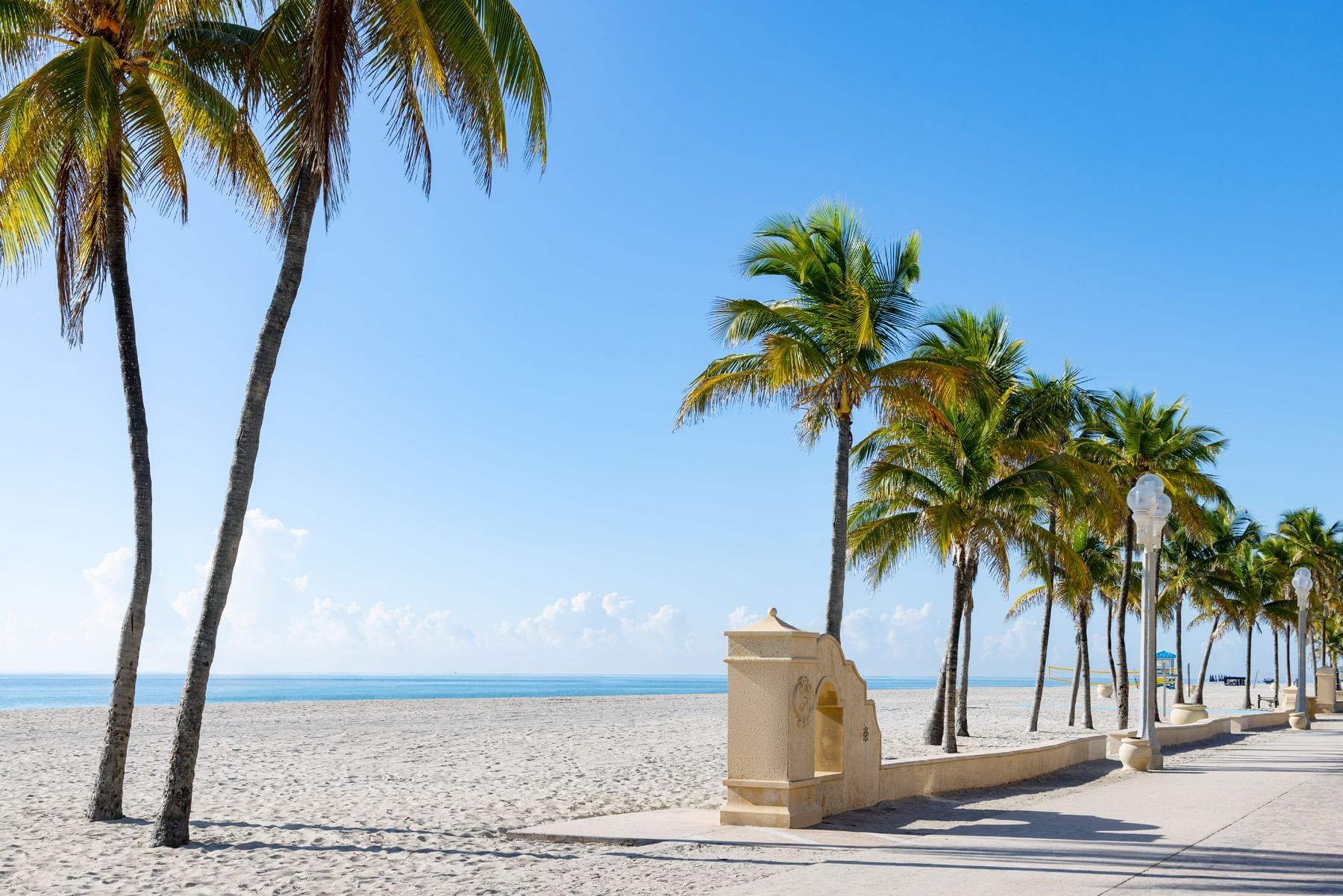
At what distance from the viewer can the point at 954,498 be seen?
2092 centimetres

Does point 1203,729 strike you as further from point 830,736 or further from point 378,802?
point 378,802

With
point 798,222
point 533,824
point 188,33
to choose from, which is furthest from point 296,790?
point 798,222

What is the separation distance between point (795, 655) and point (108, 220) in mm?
8541

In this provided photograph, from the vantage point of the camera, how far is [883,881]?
799cm

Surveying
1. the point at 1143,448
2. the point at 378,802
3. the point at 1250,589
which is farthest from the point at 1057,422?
the point at 1250,589

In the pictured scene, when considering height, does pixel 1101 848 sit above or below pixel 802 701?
below

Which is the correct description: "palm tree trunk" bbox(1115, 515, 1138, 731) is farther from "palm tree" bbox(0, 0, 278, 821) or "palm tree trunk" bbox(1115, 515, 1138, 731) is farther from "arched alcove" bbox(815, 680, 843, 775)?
"palm tree" bbox(0, 0, 278, 821)

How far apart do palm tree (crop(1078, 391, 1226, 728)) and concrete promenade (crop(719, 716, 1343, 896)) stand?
12516 millimetres

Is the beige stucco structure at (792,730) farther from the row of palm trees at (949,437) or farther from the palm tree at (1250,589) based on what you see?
the palm tree at (1250,589)

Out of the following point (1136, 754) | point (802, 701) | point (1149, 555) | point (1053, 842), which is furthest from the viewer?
point (1149, 555)

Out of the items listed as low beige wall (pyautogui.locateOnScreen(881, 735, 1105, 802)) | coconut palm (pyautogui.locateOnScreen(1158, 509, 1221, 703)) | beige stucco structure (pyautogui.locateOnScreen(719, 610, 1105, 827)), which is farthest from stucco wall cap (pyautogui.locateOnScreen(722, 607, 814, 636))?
coconut palm (pyautogui.locateOnScreen(1158, 509, 1221, 703))

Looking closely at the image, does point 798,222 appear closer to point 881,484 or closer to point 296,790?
point 881,484

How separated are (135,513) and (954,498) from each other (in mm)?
14389

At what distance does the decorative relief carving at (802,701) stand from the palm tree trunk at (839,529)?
4858mm
